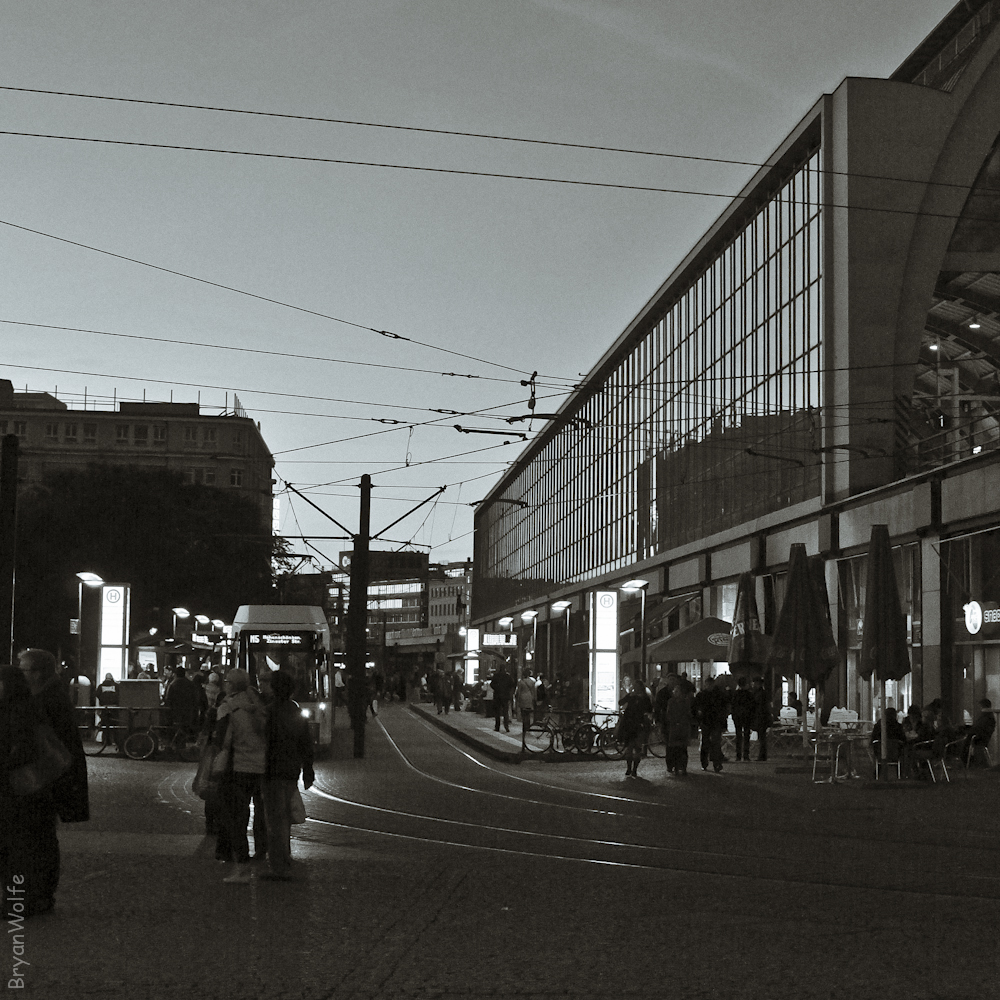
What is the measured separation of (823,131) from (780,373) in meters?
6.83

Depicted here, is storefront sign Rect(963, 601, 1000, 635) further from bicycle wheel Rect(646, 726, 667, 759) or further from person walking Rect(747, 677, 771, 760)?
bicycle wheel Rect(646, 726, 667, 759)

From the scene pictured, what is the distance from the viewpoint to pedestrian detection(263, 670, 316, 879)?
36.2ft

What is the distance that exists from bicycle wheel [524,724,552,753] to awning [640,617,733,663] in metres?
2.69

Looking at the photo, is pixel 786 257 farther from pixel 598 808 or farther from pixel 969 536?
pixel 598 808

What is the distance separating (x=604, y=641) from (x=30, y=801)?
27694 mm

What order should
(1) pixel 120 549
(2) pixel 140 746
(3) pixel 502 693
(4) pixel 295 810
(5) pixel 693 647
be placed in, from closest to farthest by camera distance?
(4) pixel 295 810
(2) pixel 140 746
(5) pixel 693 647
(3) pixel 502 693
(1) pixel 120 549

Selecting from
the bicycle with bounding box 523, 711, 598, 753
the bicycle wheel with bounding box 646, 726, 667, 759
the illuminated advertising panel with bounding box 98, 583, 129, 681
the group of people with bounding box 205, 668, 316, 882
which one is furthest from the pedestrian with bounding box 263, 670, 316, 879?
the illuminated advertising panel with bounding box 98, 583, 129, 681

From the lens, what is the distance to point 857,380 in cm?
3753

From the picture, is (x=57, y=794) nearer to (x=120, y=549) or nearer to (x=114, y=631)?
(x=114, y=631)

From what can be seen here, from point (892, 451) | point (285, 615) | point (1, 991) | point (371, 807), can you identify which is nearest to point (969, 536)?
point (892, 451)

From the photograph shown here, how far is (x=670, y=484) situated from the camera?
5431cm

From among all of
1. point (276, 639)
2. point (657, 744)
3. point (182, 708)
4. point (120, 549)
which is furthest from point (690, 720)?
point (120, 549)

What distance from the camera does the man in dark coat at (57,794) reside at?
8.63m

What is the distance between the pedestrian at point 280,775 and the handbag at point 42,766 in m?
2.56
